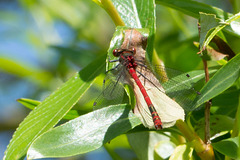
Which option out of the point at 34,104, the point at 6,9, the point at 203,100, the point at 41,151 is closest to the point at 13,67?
the point at 6,9

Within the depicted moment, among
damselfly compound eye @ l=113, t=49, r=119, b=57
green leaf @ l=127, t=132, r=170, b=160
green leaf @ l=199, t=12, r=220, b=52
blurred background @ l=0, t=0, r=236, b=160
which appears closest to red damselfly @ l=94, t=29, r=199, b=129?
damselfly compound eye @ l=113, t=49, r=119, b=57

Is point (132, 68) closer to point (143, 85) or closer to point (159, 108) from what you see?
point (143, 85)

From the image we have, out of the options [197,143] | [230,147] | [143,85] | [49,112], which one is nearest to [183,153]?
[197,143]

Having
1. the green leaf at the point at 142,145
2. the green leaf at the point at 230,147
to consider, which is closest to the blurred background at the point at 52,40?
the green leaf at the point at 142,145

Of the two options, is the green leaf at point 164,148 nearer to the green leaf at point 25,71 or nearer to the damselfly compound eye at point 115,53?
the damselfly compound eye at point 115,53

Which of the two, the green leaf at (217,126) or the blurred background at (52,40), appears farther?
the blurred background at (52,40)

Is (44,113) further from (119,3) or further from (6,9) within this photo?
(6,9)

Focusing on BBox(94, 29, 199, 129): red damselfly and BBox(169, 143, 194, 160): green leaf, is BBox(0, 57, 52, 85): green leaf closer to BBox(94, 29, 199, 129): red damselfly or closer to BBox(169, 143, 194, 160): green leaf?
BBox(94, 29, 199, 129): red damselfly
